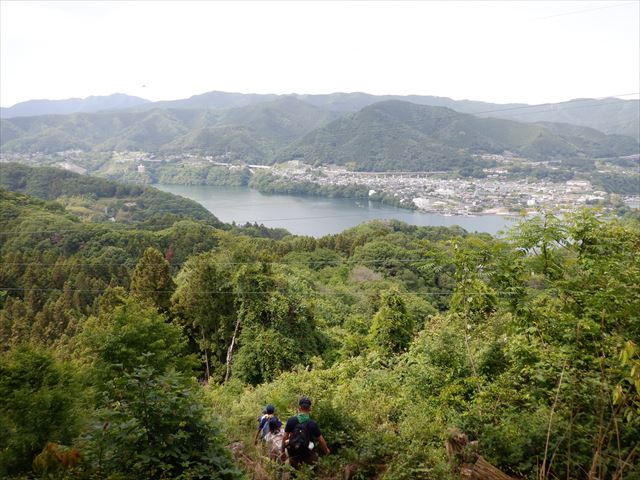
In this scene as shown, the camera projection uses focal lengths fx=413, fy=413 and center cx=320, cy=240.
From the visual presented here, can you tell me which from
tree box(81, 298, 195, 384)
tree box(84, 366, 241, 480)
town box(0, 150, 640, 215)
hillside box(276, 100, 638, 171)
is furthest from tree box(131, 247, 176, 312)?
hillside box(276, 100, 638, 171)

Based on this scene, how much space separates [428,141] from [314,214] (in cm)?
5537

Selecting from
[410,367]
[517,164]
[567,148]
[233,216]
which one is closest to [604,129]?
[567,148]

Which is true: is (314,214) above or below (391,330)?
below

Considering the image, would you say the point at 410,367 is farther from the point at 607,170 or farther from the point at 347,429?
the point at 607,170

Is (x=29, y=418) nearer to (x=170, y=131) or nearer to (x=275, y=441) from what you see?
(x=275, y=441)

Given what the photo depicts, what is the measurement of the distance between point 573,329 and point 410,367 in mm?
3139

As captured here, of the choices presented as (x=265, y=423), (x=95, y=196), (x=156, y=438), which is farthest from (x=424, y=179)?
(x=156, y=438)

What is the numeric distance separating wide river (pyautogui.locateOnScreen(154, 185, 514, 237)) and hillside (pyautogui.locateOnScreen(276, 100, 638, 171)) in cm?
2833

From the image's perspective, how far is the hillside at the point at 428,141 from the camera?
316 ft

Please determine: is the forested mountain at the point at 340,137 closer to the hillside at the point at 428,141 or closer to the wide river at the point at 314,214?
the hillside at the point at 428,141

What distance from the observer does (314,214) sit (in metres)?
63.0

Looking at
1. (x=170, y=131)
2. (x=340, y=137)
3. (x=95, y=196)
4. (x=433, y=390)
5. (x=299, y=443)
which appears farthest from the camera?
(x=170, y=131)

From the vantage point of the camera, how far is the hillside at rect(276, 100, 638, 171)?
96250 mm

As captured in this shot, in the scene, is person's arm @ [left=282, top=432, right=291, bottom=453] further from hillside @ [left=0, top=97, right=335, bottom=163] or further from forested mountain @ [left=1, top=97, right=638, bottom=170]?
hillside @ [left=0, top=97, right=335, bottom=163]
